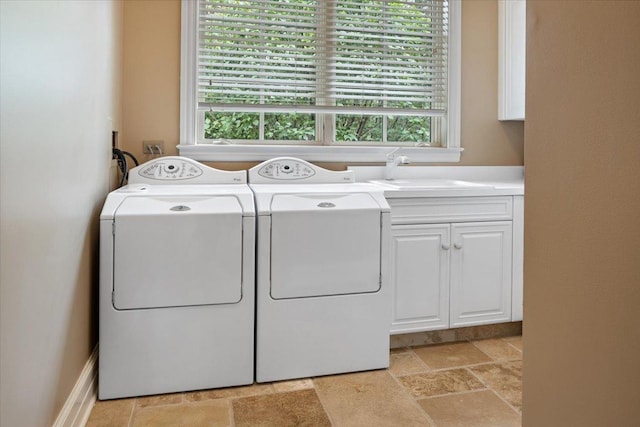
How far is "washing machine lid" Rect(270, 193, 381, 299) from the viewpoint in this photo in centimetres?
203

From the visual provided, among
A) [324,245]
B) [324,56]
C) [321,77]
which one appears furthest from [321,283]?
[324,56]

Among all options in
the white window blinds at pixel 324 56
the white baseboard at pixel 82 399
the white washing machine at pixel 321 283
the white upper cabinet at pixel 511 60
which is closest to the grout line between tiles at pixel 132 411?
the white baseboard at pixel 82 399

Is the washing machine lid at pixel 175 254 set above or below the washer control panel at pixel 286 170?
below

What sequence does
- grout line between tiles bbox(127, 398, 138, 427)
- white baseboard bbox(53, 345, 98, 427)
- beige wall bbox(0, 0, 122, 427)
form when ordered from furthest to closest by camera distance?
grout line between tiles bbox(127, 398, 138, 427), white baseboard bbox(53, 345, 98, 427), beige wall bbox(0, 0, 122, 427)

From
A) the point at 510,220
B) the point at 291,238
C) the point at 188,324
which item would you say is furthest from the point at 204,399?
the point at 510,220

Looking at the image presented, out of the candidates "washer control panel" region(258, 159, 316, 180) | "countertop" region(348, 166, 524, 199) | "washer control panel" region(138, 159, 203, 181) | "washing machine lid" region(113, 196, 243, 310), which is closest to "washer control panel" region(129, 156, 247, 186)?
"washer control panel" region(138, 159, 203, 181)

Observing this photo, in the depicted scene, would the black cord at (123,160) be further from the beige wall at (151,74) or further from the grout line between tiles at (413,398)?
the grout line between tiles at (413,398)

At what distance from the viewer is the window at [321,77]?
9.07 ft

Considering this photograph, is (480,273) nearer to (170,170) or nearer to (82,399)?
(170,170)

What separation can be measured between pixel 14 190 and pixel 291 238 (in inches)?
43.5

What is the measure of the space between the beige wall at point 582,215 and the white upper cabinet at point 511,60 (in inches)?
95.9

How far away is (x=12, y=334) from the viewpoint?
1111mm

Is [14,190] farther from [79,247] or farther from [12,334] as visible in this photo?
[79,247]

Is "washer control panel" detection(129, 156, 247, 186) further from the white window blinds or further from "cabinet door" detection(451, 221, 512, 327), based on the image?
"cabinet door" detection(451, 221, 512, 327)
